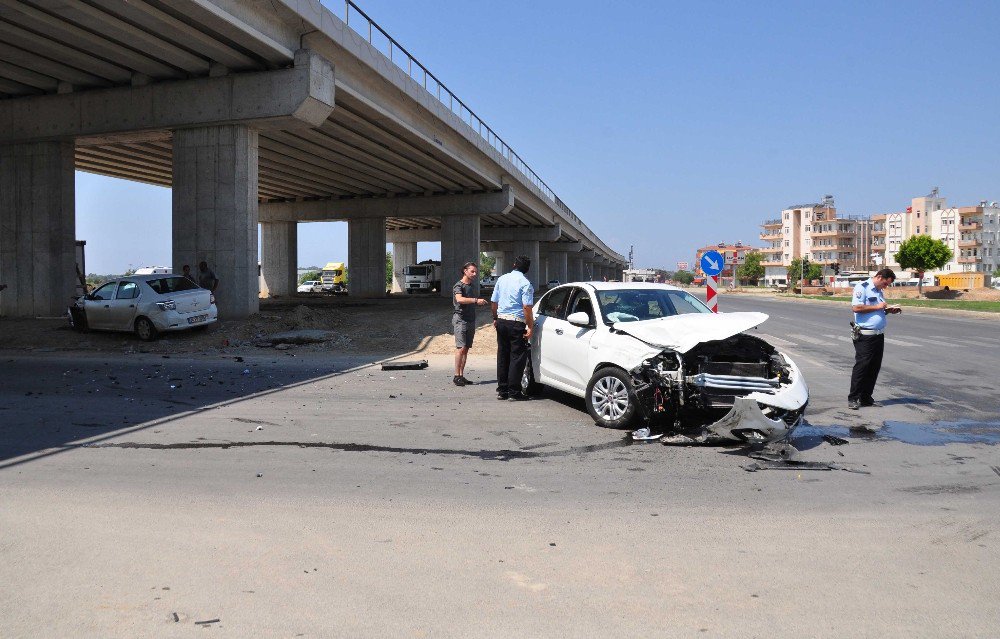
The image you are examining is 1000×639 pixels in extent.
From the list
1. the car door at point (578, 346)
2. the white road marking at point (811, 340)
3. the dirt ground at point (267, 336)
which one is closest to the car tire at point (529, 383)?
the car door at point (578, 346)

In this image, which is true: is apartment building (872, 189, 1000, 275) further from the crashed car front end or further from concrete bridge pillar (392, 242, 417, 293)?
the crashed car front end

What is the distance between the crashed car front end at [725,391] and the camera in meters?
6.28

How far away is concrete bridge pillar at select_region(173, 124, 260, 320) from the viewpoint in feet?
62.1

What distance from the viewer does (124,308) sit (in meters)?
15.9

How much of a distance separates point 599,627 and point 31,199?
2409 cm

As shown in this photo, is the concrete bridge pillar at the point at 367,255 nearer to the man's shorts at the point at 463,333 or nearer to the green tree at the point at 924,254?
the man's shorts at the point at 463,333

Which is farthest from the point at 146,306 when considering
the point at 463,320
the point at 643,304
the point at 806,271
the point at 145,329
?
the point at 806,271

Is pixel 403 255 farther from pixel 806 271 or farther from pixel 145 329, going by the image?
pixel 806 271

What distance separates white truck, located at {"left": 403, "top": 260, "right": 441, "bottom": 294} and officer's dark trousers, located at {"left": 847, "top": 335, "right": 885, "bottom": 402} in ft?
158

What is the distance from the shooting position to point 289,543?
13.4ft

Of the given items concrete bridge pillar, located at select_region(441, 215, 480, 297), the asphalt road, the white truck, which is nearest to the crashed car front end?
the asphalt road

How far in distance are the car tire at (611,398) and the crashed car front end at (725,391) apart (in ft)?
0.55

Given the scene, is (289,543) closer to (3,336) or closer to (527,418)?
(527,418)

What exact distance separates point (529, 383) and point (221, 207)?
13158 millimetres
